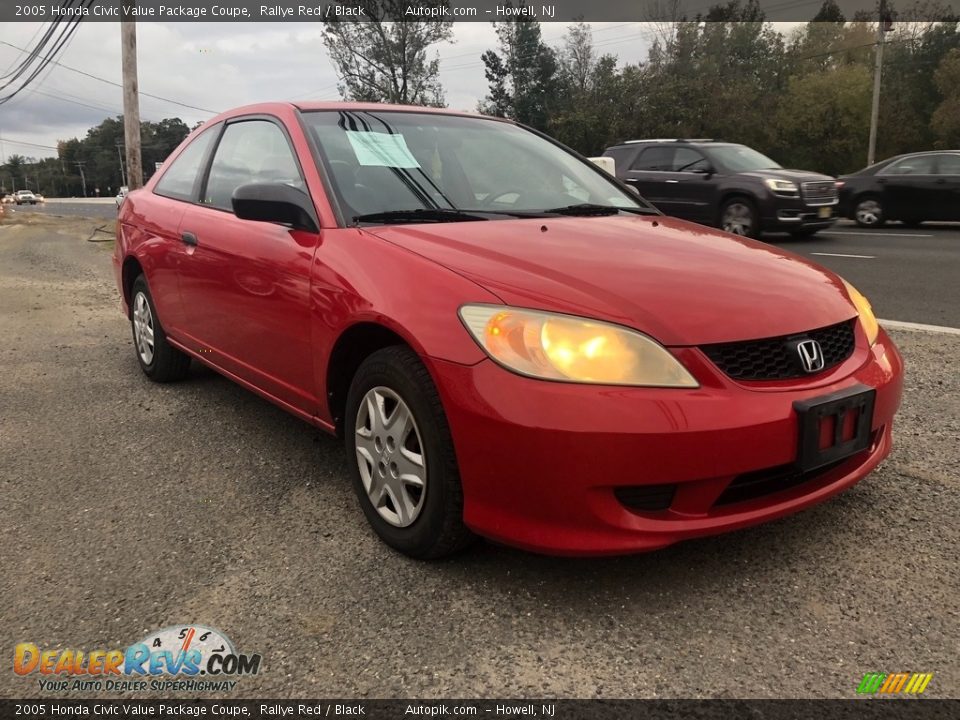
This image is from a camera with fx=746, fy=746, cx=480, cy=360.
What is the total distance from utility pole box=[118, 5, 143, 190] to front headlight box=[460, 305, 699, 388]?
1550 cm

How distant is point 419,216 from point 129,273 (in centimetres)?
276

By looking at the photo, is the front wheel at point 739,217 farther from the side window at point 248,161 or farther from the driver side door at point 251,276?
the driver side door at point 251,276

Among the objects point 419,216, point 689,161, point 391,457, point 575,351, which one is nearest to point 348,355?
point 391,457

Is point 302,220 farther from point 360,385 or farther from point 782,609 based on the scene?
point 782,609

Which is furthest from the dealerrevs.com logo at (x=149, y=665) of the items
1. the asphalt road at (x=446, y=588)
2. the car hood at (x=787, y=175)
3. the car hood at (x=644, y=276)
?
the car hood at (x=787, y=175)

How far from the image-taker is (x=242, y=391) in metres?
4.27

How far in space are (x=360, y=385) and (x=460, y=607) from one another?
77 cm

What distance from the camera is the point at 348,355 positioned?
102 inches

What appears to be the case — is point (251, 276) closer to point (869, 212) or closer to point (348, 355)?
point (348, 355)

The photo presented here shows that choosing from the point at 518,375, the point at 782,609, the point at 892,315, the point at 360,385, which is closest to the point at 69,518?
the point at 360,385

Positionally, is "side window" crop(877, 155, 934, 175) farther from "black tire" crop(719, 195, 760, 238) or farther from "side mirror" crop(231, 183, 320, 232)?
"side mirror" crop(231, 183, 320, 232)

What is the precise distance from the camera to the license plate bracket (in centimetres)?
201

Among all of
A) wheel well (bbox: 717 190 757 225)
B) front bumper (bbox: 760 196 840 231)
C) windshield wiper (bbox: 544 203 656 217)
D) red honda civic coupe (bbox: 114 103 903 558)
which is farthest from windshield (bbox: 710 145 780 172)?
red honda civic coupe (bbox: 114 103 903 558)

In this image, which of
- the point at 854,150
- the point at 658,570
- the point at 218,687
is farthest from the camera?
the point at 854,150
